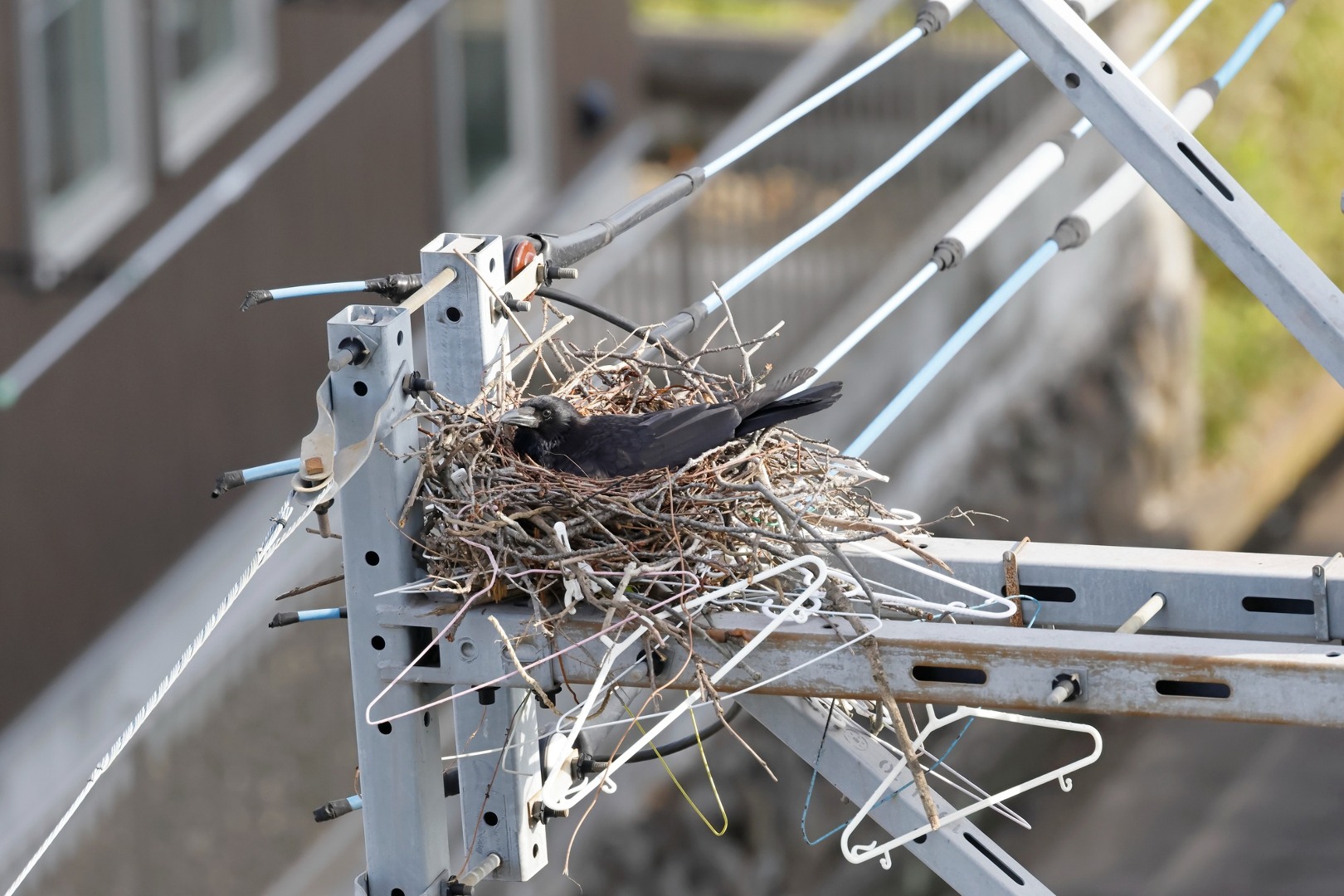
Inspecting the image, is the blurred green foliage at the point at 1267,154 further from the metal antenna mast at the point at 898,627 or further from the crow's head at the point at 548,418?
the metal antenna mast at the point at 898,627

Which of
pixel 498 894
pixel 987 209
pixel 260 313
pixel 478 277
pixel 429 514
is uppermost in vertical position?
pixel 260 313

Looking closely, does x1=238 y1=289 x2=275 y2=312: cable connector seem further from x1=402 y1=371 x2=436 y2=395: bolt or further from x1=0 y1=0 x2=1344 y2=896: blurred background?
x1=0 y1=0 x2=1344 y2=896: blurred background

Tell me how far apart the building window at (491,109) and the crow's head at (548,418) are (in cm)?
927

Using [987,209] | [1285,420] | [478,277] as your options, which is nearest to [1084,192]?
[1285,420]

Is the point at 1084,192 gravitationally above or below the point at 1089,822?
above

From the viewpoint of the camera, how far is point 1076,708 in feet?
7.64

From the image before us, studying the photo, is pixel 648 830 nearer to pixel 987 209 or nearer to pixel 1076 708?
pixel 987 209

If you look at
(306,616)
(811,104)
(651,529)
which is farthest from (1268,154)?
(306,616)

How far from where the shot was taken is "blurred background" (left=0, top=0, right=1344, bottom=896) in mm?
8586

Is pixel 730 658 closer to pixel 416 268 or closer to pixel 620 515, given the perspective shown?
pixel 620 515

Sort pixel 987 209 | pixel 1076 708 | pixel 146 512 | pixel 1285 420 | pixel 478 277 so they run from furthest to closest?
pixel 1285 420, pixel 146 512, pixel 987 209, pixel 478 277, pixel 1076 708

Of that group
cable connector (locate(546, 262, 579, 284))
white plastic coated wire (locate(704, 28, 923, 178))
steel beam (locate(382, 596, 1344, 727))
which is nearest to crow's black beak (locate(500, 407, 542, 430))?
cable connector (locate(546, 262, 579, 284))

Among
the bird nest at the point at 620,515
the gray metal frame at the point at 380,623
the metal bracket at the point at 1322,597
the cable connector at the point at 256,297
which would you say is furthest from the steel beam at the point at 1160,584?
the cable connector at the point at 256,297

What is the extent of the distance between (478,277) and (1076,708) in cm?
110
